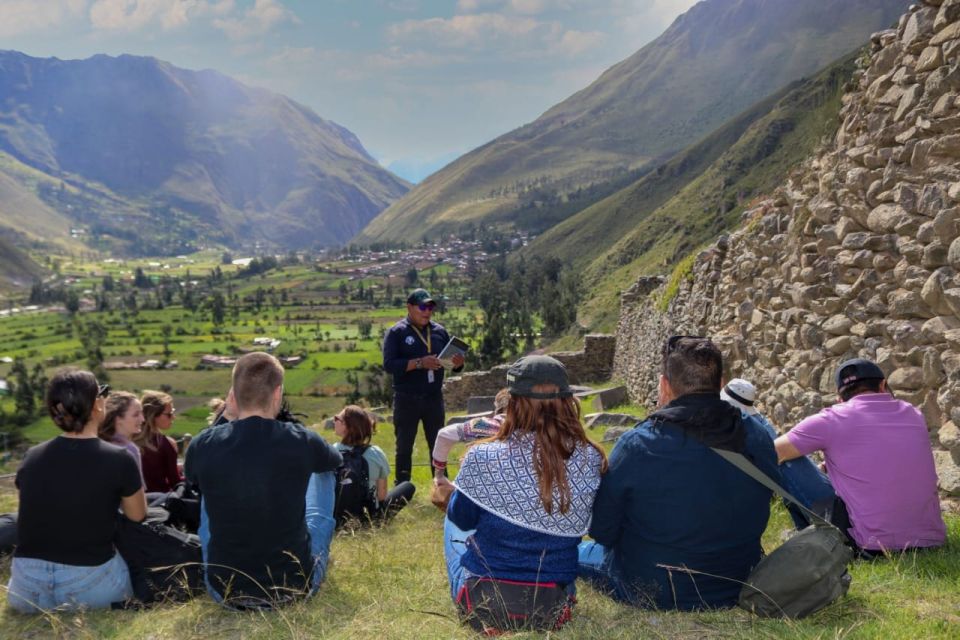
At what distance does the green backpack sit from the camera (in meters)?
3.64

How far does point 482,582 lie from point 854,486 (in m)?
2.57

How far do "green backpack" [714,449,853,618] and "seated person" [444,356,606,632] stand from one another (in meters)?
0.81

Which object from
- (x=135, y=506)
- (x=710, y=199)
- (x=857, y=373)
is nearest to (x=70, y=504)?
(x=135, y=506)

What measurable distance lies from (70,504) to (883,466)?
5110 mm

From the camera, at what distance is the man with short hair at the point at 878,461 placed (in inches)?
175

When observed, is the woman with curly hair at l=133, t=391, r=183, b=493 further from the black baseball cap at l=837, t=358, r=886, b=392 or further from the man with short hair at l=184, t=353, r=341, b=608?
the black baseball cap at l=837, t=358, r=886, b=392

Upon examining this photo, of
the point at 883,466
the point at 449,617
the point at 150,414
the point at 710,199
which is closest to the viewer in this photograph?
the point at 449,617

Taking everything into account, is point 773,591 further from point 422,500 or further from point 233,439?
point 422,500

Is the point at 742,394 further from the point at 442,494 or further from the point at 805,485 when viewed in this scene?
the point at 442,494

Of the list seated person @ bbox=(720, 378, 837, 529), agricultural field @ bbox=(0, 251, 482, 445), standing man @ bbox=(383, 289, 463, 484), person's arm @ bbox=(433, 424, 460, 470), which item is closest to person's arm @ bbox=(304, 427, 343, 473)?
person's arm @ bbox=(433, 424, 460, 470)

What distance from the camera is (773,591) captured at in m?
3.70

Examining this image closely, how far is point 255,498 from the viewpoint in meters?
4.24

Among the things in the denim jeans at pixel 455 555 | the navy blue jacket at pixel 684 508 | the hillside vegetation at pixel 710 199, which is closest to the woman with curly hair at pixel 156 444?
the denim jeans at pixel 455 555

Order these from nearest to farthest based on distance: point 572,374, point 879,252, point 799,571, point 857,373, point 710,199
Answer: point 799,571
point 857,373
point 879,252
point 572,374
point 710,199
